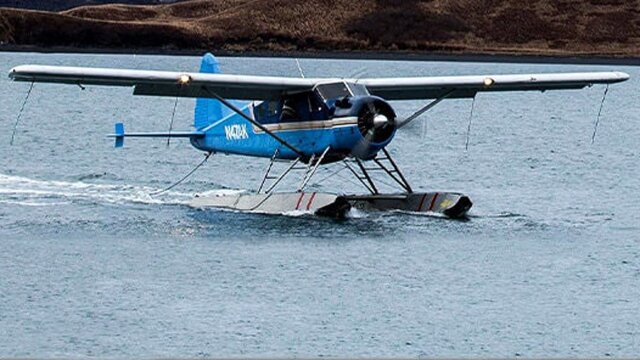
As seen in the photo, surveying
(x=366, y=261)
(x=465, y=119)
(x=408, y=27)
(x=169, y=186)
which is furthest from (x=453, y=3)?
(x=366, y=261)

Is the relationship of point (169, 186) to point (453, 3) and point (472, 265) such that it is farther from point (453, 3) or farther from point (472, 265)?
point (453, 3)

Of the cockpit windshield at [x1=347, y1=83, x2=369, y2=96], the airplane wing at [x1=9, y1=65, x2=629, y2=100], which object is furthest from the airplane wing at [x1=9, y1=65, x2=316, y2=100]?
the cockpit windshield at [x1=347, y1=83, x2=369, y2=96]

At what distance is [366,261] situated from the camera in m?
30.6

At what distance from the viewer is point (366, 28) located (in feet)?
493

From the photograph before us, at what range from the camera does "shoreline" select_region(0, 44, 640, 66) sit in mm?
132375

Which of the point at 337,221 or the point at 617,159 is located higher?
the point at 337,221

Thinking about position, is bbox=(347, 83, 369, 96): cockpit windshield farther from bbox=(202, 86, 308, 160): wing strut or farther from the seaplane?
bbox=(202, 86, 308, 160): wing strut

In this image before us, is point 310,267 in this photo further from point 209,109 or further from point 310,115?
point 209,109

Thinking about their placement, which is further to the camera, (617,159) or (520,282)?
(617,159)

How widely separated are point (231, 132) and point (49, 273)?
9594mm

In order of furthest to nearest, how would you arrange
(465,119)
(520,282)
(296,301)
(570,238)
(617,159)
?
(465,119), (617,159), (570,238), (520,282), (296,301)

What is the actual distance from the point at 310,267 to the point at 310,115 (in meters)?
5.68

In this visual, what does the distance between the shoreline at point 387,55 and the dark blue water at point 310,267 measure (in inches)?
3227

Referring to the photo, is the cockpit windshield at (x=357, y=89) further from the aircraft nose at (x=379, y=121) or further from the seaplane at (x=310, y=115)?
the aircraft nose at (x=379, y=121)
